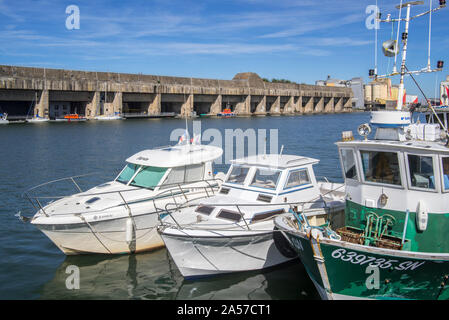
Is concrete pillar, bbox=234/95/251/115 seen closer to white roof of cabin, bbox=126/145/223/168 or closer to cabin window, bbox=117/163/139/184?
white roof of cabin, bbox=126/145/223/168

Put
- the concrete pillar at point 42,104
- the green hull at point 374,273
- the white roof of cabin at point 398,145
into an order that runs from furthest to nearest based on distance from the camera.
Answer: the concrete pillar at point 42,104
the white roof of cabin at point 398,145
the green hull at point 374,273

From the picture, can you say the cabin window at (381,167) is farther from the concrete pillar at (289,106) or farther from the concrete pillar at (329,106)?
the concrete pillar at (329,106)

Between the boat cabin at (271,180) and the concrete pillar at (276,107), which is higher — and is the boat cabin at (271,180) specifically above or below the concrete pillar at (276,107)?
below

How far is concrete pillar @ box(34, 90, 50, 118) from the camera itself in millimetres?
67938

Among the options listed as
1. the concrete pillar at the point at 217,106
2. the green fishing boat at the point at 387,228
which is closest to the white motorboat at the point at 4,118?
the concrete pillar at the point at 217,106

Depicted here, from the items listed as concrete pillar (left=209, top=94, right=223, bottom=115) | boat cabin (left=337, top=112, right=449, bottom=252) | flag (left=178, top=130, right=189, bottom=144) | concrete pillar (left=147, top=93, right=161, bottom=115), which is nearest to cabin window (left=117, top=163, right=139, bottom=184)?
flag (left=178, top=130, right=189, bottom=144)

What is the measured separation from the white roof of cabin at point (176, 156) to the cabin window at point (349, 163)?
662 cm

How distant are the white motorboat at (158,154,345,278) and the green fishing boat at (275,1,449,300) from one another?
48.0 inches

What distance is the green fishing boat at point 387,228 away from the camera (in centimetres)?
862

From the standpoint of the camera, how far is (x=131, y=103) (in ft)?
300

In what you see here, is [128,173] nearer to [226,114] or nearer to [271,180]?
[271,180]

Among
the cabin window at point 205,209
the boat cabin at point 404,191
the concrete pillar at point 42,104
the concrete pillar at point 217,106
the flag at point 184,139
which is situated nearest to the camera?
the boat cabin at point 404,191
